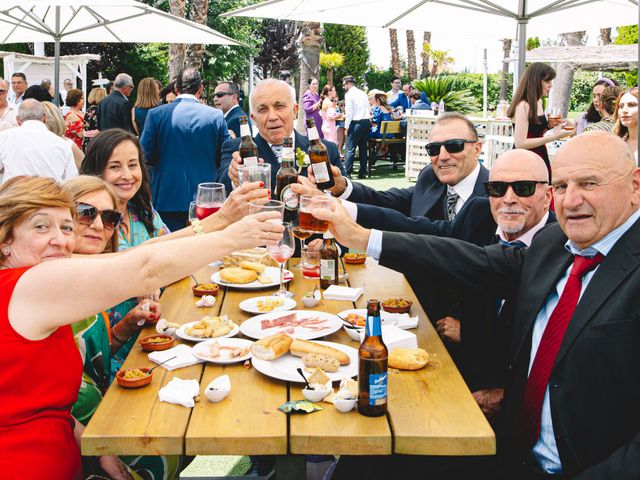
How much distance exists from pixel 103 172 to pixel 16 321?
2.06 metres

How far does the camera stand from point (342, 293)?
3.15 meters

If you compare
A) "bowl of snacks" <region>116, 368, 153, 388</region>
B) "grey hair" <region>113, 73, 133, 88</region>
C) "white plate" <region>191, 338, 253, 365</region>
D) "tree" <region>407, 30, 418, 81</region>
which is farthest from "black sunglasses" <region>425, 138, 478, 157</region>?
"tree" <region>407, 30, 418, 81</region>

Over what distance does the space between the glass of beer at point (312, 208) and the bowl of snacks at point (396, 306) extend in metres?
0.43

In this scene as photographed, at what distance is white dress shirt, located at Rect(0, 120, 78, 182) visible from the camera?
604cm

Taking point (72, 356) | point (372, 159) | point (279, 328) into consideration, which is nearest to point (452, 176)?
point (279, 328)

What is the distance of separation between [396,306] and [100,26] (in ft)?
24.3

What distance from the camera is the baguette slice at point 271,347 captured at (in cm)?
232

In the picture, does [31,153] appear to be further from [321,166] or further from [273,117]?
[321,166]

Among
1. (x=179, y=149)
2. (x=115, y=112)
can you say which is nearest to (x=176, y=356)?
(x=179, y=149)

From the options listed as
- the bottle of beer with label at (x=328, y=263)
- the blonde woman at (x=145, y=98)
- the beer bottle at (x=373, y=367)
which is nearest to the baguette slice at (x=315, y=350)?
the beer bottle at (x=373, y=367)

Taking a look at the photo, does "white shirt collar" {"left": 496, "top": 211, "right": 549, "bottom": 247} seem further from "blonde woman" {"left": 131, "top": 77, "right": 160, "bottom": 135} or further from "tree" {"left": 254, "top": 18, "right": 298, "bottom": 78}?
"tree" {"left": 254, "top": 18, "right": 298, "bottom": 78}

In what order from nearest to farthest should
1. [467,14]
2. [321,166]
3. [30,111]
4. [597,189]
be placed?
1. [597,189]
2. [321,166]
3. [30,111]
4. [467,14]

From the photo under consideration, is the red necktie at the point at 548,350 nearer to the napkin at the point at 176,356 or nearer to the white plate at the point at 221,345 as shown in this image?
the white plate at the point at 221,345

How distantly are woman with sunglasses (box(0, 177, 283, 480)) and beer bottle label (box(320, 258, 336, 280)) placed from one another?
3.17 ft
